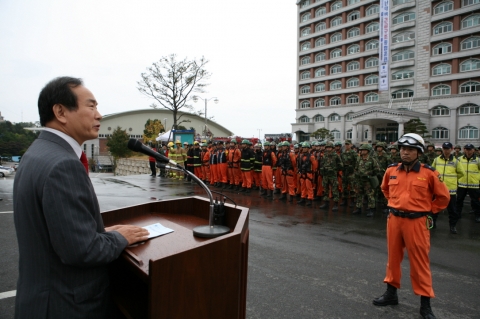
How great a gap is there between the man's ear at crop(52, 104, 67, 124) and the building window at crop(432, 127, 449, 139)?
49044mm

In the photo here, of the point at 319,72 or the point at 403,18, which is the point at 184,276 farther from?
the point at 319,72

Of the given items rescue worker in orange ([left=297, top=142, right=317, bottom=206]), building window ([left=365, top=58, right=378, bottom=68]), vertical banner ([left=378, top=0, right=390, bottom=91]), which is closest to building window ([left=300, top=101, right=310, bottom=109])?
building window ([left=365, top=58, right=378, bottom=68])

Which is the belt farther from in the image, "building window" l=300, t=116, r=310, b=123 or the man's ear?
"building window" l=300, t=116, r=310, b=123

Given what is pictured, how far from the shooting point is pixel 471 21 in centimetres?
3975

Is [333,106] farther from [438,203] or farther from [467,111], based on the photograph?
[438,203]

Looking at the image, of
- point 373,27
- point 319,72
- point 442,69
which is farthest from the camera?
point 319,72

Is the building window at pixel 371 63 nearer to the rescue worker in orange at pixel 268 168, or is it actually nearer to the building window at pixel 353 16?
the building window at pixel 353 16

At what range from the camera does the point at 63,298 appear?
1.51 m

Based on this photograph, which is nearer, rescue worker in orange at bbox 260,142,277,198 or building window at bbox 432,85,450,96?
rescue worker in orange at bbox 260,142,277,198

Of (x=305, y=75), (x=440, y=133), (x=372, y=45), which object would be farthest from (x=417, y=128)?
(x=305, y=75)

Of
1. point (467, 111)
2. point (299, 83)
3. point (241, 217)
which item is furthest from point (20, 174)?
point (299, 83)

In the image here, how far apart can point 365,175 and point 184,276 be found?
901 centimetres

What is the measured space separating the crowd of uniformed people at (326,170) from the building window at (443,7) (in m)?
39.9

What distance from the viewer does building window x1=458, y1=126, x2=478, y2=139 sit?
130 feet
